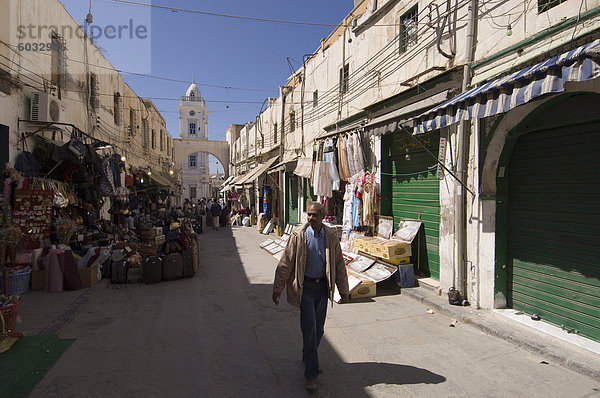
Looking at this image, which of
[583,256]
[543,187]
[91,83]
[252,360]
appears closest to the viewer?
[252,360]

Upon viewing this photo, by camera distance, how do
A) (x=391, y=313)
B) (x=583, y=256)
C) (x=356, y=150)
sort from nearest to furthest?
(x=583, y=256) < (x=391, y=313) < (x=356, y=150)

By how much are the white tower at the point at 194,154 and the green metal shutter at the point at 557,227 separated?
43.7 meters

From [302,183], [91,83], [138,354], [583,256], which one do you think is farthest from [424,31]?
[91,83]

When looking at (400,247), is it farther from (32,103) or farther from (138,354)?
(32,103)

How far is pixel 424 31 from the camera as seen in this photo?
7.00 meters

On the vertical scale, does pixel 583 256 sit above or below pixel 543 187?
below

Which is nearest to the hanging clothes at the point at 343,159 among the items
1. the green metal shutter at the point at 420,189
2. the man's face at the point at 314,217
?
the green metal shutter at the point at 420,189

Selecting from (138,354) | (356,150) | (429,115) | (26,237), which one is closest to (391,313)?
(429,115)

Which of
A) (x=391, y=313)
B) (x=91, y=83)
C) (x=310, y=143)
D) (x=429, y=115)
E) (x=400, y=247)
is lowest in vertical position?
(x=391, y=313)

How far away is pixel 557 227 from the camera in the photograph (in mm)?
4648

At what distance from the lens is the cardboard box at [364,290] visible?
6406 mm

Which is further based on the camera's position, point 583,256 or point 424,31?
point 424,31

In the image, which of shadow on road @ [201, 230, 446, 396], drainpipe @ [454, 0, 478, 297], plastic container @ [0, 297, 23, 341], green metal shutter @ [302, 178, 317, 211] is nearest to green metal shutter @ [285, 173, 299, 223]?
green metal shutter @ [302, 178, 317, 211]

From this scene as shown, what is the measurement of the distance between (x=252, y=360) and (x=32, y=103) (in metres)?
7.78
